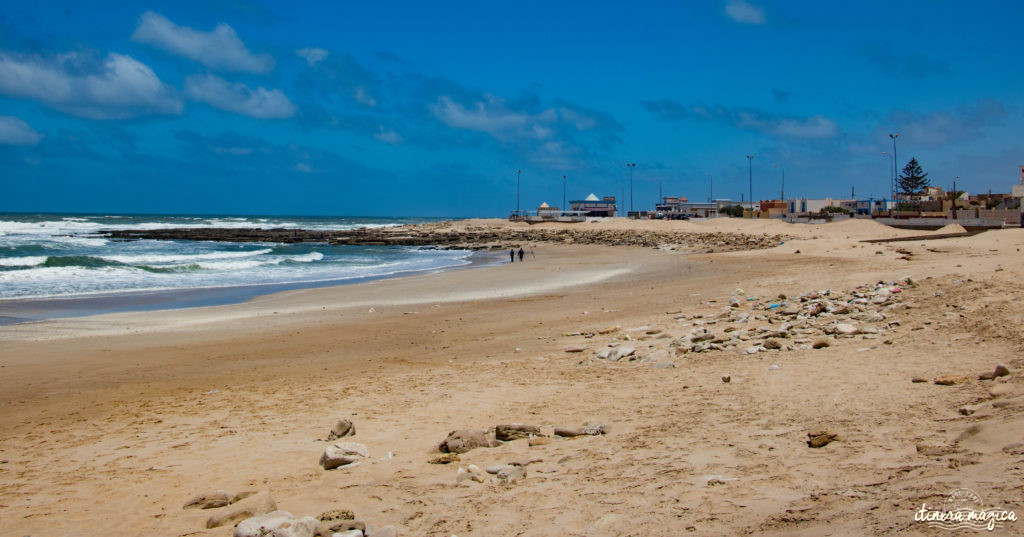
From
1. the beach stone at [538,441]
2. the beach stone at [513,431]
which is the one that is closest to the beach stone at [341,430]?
the beach stone at [513,431]

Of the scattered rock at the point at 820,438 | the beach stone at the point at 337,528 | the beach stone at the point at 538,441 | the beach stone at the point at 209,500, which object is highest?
→ the scattered rock at the point at 820,438

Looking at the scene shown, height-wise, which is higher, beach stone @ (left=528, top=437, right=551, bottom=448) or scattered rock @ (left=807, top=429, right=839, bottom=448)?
scattered rock @ (left=807, top=429, right=839, bottom=448)

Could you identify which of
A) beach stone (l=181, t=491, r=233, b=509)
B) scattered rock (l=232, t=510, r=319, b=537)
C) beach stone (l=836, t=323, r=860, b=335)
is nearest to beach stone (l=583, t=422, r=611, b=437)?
scattered rock (l=232, t=510, r=319, b=537)

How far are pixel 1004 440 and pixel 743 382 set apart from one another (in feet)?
10.4

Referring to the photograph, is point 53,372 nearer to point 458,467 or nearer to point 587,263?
point 458,467

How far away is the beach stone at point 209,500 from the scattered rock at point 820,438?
4287mm

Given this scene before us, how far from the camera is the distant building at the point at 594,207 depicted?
107 meters

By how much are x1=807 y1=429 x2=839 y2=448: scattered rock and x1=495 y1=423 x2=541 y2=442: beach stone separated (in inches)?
89.1

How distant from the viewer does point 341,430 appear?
21.1 feet

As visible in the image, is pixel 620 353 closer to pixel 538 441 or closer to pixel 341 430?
pixel 538 441

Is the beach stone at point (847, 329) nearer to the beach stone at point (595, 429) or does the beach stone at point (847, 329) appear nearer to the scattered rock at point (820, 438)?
the scattered rock at point (820, 438)

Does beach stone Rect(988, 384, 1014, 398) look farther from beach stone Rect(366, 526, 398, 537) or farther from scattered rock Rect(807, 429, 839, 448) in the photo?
beach stone Rect(366, 526, 398, 537)

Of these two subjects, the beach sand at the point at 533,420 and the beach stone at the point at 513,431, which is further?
the beach stone at the point at 513,431

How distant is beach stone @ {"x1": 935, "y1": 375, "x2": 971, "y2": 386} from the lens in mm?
6078
